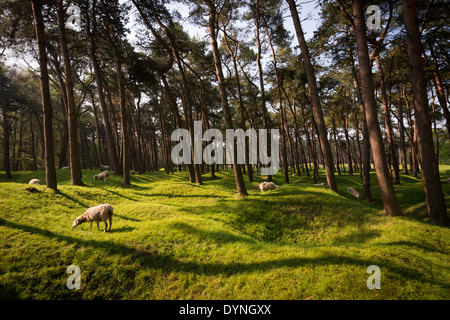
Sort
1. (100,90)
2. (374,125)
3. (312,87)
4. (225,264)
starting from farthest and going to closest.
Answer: (100,90) < (312,87) < (374,125) < (225,264)

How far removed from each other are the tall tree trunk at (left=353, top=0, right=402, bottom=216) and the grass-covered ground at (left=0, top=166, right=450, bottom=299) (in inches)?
30.2

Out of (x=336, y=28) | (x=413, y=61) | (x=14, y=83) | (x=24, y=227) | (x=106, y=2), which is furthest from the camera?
(x=14, y=83)

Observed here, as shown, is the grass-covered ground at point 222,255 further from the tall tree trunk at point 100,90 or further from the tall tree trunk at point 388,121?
the tall tree trunk at point 388,121

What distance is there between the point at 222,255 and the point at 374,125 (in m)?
8.63

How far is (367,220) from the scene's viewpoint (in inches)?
→ 310

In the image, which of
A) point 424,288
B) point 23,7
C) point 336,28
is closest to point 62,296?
point 424,288

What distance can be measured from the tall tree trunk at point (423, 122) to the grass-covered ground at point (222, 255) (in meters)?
1.19

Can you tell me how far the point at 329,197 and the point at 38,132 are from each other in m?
52.1

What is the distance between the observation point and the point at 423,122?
24.9ft

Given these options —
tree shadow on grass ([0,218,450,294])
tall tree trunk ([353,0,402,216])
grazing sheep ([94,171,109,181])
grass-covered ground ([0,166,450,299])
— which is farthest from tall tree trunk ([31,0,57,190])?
tall tree trunk ([353,0,402,216])

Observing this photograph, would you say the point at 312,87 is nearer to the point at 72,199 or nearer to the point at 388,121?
the point at 388,121

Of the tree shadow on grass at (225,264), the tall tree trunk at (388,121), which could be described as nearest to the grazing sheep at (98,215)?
the tree shadow on grass at (225,264)

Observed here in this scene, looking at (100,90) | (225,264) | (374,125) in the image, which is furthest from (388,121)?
(100,90)
